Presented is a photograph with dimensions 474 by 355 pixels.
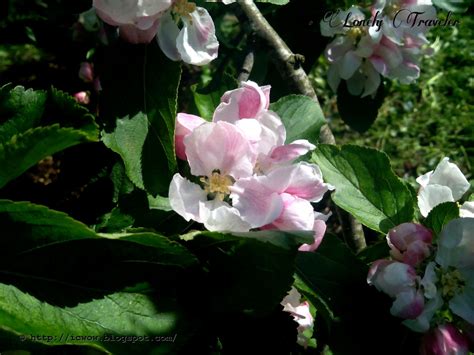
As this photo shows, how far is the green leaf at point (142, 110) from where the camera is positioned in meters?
0.93

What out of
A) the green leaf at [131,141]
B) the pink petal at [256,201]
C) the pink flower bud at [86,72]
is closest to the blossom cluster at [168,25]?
the green leaf at [131,141]

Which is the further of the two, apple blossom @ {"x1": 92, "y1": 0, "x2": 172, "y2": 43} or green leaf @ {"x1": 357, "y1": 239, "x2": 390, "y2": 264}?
green leaf @ {"x1": 357, "y1": 239, "x2": 390, "y2": 264}

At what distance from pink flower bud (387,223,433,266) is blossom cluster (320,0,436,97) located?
1.97 feet

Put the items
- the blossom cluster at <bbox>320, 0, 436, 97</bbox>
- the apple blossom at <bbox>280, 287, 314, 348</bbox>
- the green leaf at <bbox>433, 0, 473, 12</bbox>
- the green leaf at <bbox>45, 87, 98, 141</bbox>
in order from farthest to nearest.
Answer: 1. the green leaf at <bbox>433, 0, 473, 12</bbox>
2. the blossom cluster at <bbox>320, 0, 436, 97</bbox>
3. the apple blossom at <bbox>280, 287, 314, 348</bbox>
4. the green leaf at <bbox>45, 87, 98, 141</bbox>

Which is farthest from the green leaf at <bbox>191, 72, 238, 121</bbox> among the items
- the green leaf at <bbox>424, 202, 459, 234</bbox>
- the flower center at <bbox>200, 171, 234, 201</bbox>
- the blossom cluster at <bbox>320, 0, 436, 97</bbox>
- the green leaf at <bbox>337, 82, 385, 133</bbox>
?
the green leaf at <bbox>337, 82, 385, 133</bbox>

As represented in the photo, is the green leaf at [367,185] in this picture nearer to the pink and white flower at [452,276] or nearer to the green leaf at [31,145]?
the pink and white flower at [452,276]

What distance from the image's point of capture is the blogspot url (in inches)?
27.3

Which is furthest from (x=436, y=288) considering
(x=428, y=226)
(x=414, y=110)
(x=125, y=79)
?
(x=414, y=110)

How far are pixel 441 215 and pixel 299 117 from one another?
27 centimetres

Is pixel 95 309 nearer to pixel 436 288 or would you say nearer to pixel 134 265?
pixel 134 265

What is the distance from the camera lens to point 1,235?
710 mm

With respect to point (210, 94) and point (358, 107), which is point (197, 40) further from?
point (358, 107)

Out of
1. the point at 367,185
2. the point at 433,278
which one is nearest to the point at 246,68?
the point at 367,185

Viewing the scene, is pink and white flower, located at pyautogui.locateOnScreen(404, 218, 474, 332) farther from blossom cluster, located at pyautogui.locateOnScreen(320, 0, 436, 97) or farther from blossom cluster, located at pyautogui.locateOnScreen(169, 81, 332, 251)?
blossom cluster, located at pyautogui.locateOnScreen(320, 0, 436, 97)
